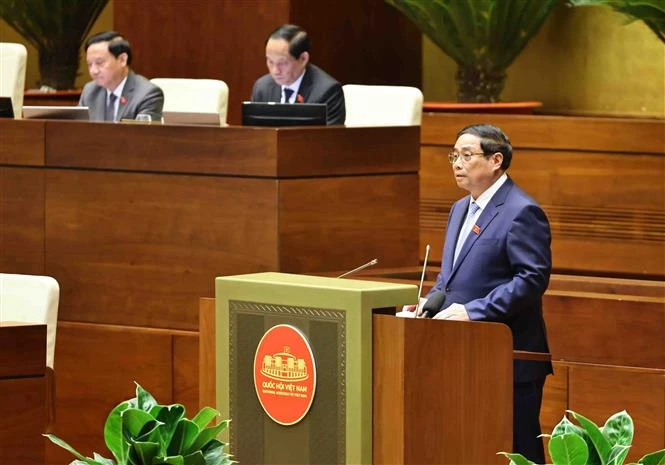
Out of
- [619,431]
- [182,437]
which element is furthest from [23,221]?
[619,431]

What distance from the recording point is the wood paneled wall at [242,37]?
8750 mm

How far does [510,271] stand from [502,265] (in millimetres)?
33

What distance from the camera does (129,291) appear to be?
5.90 m

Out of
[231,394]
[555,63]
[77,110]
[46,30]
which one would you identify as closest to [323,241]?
[77,110]

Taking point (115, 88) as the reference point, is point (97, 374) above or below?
below

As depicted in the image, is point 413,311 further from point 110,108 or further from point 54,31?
point 54,31

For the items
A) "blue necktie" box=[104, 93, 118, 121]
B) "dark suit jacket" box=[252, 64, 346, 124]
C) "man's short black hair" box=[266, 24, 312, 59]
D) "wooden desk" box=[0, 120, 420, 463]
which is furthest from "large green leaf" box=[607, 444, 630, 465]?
"blue necktie" box=[104, 93, 118, 121]

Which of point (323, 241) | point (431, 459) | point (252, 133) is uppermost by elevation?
point (252, 133)

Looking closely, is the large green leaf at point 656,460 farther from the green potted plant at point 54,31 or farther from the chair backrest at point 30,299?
the green potted plant at point 54,31

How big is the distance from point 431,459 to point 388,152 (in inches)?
85.6

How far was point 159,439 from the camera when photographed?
1799 millimetres

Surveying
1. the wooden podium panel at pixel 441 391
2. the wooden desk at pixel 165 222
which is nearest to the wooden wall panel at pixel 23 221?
the wooden desk at pixel 165 222

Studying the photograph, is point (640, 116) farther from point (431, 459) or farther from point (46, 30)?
point (431, 459)

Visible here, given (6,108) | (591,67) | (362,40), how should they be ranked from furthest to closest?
1. (362,40)
2. (591,67)
3. (6,108)
